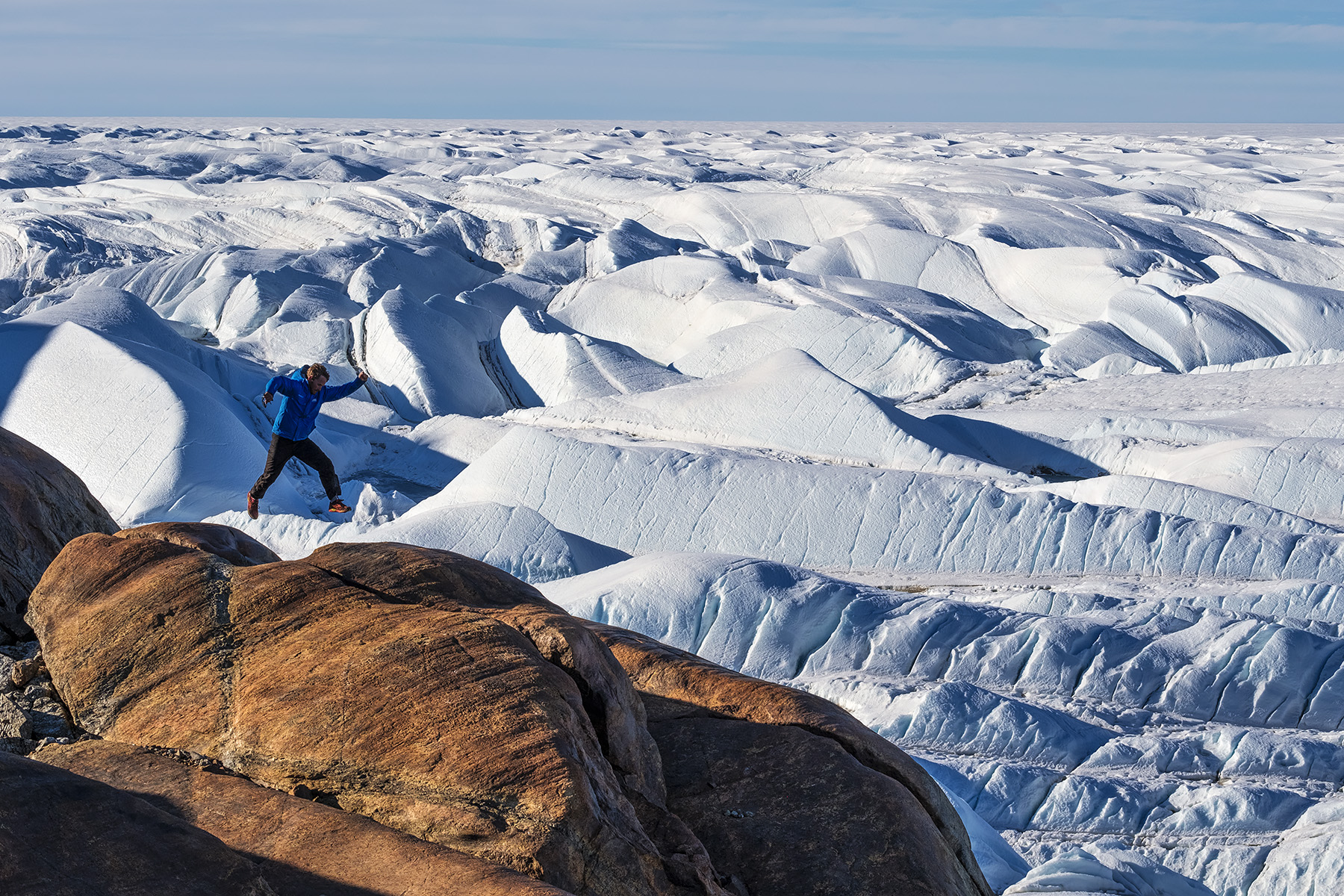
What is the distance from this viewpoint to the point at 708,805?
11.1ft

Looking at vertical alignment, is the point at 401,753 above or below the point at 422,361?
above

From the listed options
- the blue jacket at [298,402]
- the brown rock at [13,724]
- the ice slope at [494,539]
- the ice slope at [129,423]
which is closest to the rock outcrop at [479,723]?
the brown rock at [13,724]

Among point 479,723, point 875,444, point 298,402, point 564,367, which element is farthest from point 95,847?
point 564,367

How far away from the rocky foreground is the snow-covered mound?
72.5 inches

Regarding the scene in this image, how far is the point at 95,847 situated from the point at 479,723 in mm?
914

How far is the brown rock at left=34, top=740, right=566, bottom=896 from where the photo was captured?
2.48 m

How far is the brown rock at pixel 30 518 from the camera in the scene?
410 cm

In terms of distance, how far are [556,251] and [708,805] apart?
2056cm

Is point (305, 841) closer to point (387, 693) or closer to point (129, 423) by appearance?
point (387, 693)

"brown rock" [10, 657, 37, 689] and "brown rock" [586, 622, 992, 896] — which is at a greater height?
"brown rock" [10, 657, 37, 689]

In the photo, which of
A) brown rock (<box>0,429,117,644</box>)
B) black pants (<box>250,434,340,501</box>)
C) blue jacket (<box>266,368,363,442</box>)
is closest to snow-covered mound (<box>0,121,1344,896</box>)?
black pants (<box>250,434,340,501</box>)

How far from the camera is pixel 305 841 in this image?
2.62 metres

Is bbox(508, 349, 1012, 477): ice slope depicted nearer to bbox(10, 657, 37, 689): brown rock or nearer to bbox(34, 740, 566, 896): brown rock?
bbox(10, 657, 37, 689): brown rock

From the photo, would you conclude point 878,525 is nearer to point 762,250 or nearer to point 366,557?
point 366,557
